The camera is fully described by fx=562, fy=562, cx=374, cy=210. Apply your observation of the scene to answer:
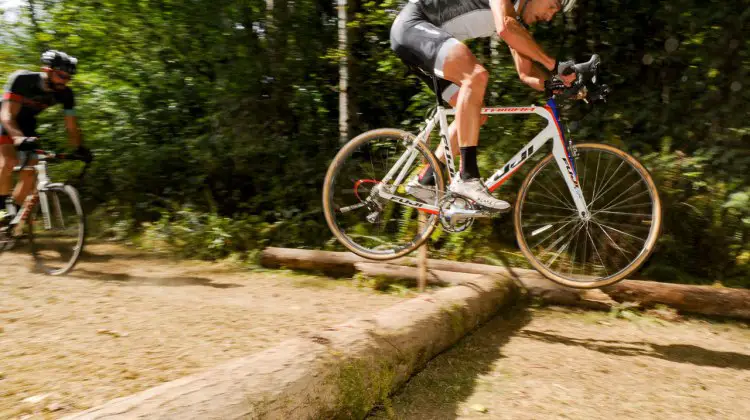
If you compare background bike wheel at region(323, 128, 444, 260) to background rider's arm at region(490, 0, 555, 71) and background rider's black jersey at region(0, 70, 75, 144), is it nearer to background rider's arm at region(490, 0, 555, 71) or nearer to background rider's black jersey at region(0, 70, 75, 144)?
background rider's arm at region(490, 0, 555, 71)

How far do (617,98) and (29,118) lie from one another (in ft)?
20.6

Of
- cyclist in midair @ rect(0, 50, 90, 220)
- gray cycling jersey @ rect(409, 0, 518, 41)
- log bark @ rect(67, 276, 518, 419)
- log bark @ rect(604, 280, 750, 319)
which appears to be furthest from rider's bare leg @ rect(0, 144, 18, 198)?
log bark @ rect(604, 280, 750, 319)

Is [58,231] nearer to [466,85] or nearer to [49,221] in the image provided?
[49,221]

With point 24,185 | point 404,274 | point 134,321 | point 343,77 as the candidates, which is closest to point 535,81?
point 404,274

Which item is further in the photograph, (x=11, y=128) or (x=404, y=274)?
(x=11, y=128)

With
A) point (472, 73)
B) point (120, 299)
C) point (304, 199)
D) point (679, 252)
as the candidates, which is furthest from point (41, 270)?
point (679, 252)

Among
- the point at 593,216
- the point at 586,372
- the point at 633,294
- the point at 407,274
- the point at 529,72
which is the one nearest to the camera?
the point at 586,372

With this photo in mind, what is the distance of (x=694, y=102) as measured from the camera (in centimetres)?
554

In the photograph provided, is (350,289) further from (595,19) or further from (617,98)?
(595,19)

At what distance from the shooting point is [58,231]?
5.85 m

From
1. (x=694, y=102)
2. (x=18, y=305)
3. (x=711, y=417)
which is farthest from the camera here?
A: (x=694, y=102)

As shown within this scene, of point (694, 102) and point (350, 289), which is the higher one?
point (694, 102)

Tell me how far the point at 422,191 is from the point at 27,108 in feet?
14.6

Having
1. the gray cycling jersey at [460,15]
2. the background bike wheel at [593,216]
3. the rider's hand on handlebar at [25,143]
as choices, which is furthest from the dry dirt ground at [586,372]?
the rider's hand on handlebar at [25,143]
